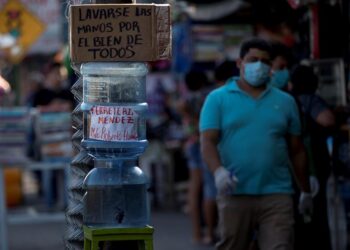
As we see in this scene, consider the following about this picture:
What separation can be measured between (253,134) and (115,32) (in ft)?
6.61

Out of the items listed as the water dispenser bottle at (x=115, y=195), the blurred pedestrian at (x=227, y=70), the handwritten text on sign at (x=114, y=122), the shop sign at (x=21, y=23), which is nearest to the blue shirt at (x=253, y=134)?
the water dispenser bottle at (x=115, y=195)

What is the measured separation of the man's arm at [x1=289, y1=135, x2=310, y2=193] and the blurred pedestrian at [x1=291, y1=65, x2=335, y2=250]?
618mm

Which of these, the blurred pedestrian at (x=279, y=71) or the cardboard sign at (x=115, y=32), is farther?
the blurred pedestrian at (x=279, y=71)

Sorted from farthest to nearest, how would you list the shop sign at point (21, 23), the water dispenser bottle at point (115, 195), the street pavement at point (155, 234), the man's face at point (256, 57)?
1. the shop sign at point (21, 23)
2. the street pavement at point (155, 234)
3. the man's face at point (256, 57)
4. the water dispenser bottle at point (115, 195)

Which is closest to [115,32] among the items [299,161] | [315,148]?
[299,161]

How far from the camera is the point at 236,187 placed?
302 inches

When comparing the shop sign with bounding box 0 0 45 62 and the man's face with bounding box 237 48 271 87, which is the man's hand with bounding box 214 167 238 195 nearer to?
the man's face with bounding box 237 48 271 87

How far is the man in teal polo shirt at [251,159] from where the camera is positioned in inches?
302

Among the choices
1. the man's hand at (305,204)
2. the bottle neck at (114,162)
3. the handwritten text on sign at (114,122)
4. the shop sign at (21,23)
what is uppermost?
the shop sign at (21,23)

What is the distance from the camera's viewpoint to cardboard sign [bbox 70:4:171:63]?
19.3 feet

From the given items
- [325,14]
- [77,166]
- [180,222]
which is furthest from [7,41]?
[77,166]

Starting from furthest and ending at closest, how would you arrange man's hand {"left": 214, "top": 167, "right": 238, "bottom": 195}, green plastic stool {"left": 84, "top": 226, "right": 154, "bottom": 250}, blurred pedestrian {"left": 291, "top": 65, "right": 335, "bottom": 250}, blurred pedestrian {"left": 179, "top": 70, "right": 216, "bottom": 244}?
blurred pedestrian {"left": 179, "top": 70, "right": 216, "bottom": 244} → blurred pedestrian {"left": 291, "top": 65, "right": 335, "bottom": 250} → man's hand {"left": 214, "top": 167, "right": 238, "bottom": 195} → green plastic stool {"left": 84, "top": 226, "right": 154, "bottom": 250}

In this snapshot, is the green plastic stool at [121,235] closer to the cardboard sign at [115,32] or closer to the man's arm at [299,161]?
the cardboard sign at [115,32]

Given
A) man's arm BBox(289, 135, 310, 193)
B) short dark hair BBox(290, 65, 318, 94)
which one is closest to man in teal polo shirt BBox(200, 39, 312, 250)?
man's arm BBox(289, 135, 310, 193)
